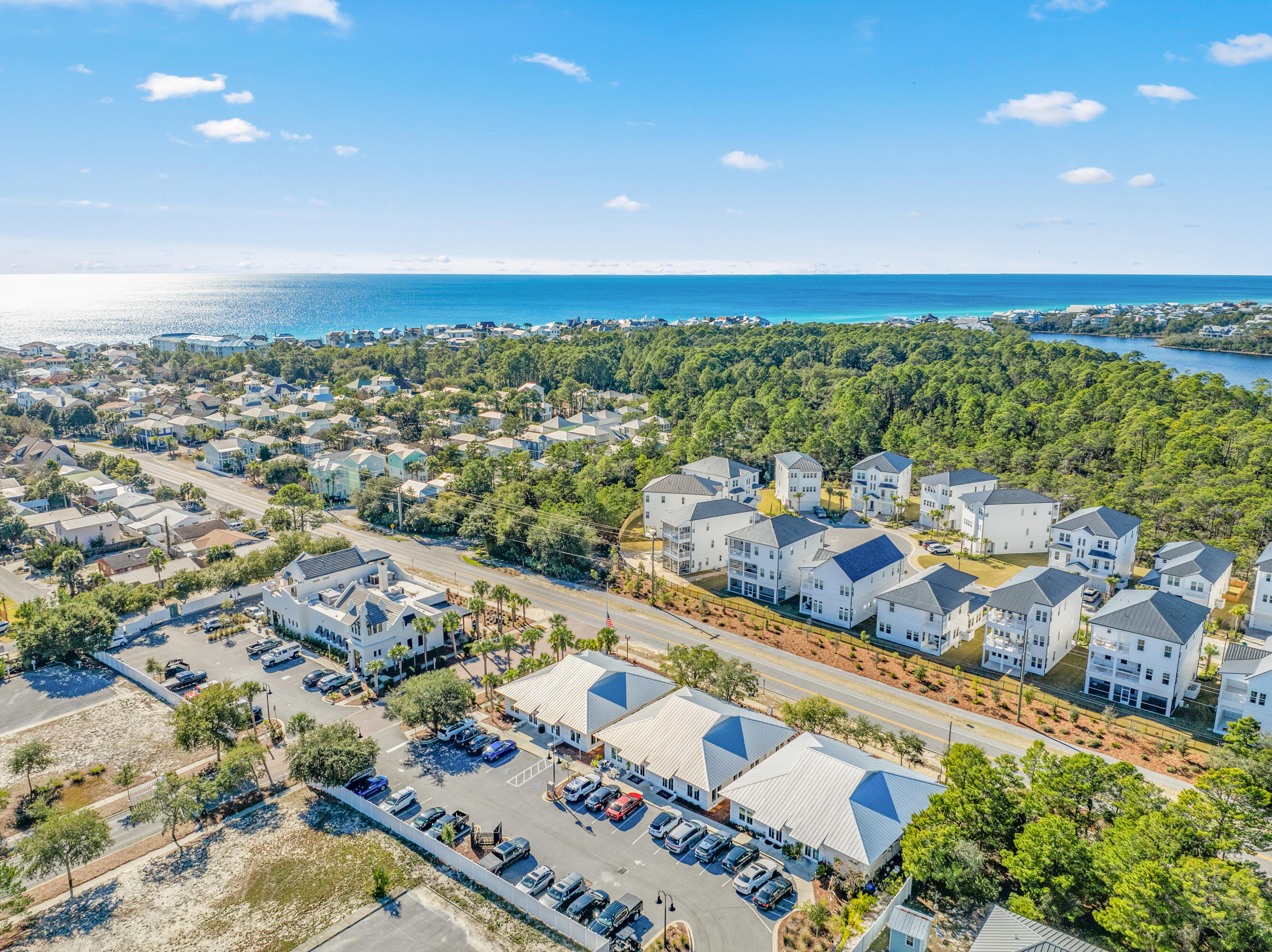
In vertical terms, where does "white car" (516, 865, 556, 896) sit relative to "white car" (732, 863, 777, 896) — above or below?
below

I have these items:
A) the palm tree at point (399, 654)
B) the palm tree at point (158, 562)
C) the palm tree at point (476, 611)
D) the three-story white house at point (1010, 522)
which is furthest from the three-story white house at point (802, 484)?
the palm tree at point (158, 562)

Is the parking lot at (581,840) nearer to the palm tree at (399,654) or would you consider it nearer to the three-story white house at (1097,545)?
the palm tree at (399,654)

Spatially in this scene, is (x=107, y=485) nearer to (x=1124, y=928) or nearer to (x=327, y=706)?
(x=327, y=706)

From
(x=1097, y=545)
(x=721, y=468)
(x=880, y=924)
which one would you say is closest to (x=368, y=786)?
(x=880, y=924)

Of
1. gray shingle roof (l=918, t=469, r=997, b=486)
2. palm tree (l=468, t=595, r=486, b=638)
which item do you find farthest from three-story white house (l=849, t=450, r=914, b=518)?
palm tree (l=468, t=595, r=486, b=638)

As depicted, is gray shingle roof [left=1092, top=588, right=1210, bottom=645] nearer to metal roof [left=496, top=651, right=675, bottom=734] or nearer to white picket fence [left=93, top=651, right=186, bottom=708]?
metal roof [left=496, top=651, right=675, bottom=734]

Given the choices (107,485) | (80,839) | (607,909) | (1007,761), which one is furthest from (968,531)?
(107,485)
